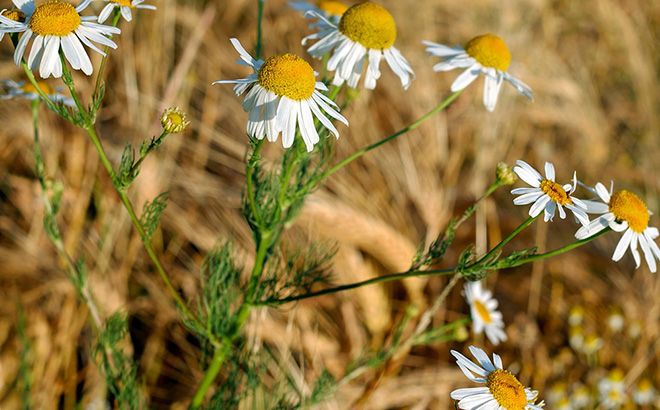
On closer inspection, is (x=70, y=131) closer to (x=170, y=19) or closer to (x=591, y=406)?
(x=170, y=19)

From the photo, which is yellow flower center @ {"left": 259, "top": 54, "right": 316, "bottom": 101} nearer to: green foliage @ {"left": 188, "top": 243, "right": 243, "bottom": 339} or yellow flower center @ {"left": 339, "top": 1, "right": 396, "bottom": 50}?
yellow flower center @ {"left": 339, "top": 1, "right": 396, "bottom": 50}

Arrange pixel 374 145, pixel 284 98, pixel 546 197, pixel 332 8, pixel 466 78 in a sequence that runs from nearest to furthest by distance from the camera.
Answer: pixel 284 98, pixel 546 197, pixel 374 145, pixel 466 78, pixel 332 8

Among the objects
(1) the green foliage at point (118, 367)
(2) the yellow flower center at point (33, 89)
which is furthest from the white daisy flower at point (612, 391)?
(2) the yellow flower center at point (33, 89)

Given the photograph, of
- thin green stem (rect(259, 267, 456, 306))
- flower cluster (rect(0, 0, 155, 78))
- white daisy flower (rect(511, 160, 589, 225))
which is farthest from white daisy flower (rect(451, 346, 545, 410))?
flower cluster (rect(0, 0, 155, 78))

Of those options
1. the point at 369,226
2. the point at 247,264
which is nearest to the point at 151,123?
the point at 247,264

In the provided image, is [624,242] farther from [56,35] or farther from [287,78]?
[56,35]

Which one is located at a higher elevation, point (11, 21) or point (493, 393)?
point (11, 21)

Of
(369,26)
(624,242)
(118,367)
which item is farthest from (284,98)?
(118,367)
